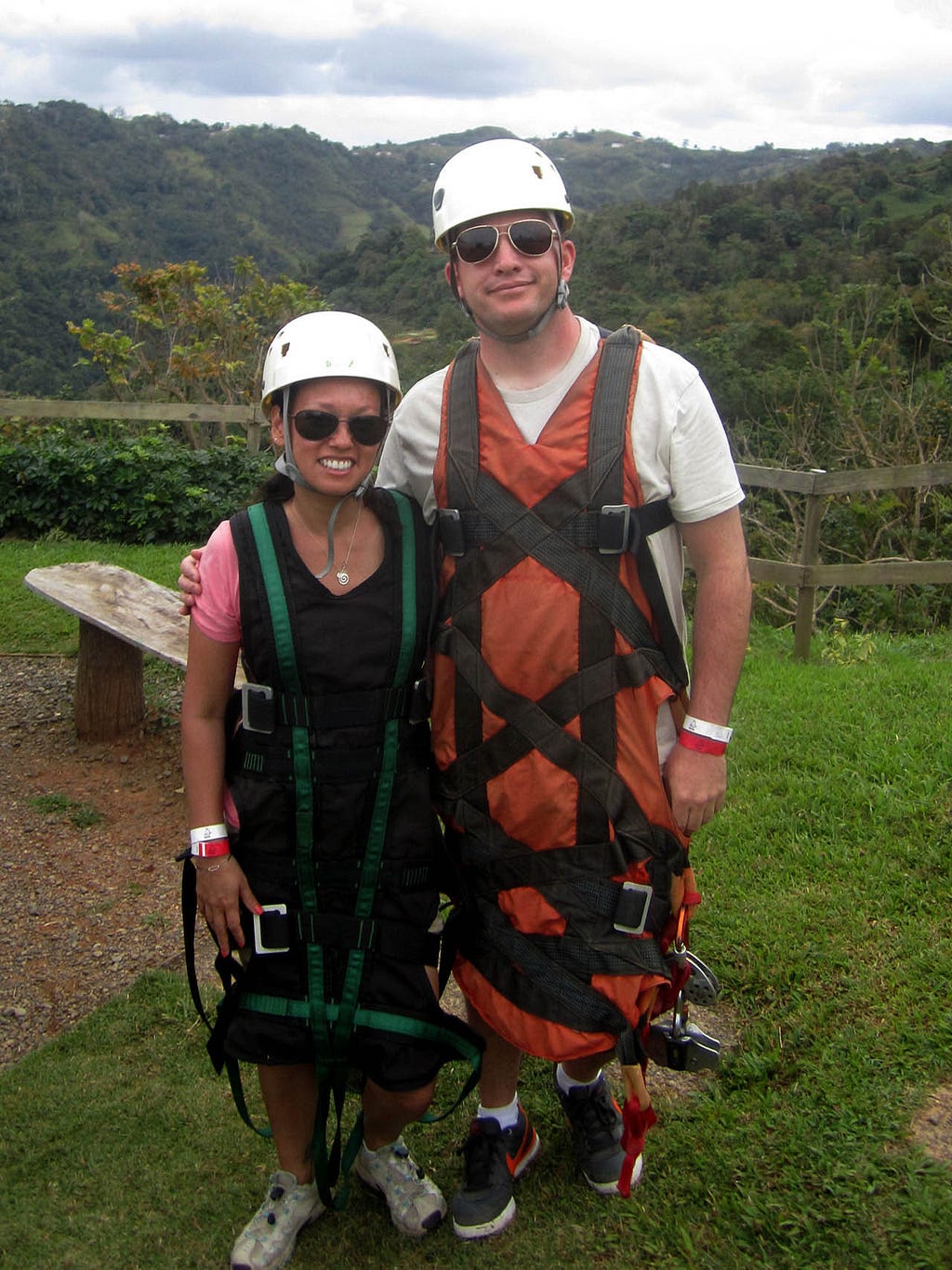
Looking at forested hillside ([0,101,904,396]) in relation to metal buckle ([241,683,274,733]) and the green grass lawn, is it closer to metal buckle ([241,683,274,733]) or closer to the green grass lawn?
the green grass lawn

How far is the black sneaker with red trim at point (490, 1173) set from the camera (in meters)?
2.61

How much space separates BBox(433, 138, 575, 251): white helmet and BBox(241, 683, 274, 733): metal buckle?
3.33 feet

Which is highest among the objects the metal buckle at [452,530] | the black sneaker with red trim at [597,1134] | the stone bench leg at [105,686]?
the metal buckle at [452,530]

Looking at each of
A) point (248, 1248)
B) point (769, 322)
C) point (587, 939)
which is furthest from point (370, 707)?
point (769, 322)

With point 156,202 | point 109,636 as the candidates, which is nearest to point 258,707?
point 109,636

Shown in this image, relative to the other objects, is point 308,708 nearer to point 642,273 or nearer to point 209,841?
point 209,841

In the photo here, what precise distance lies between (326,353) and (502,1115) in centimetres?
174

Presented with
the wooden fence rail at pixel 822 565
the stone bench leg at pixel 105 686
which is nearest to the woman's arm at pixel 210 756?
the stone bench leg at pixel 105 686

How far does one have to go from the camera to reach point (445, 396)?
2.49m

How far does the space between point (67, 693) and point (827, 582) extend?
14.5 feet

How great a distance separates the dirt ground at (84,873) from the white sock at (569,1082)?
26 cm

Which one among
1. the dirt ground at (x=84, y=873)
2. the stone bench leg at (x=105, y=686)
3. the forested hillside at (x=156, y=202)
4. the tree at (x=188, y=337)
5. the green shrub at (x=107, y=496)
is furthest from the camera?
the forested hillside at (x=156, y=202)

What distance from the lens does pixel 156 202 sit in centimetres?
6438

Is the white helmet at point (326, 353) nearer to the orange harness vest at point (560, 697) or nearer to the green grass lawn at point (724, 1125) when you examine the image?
the orange harness vest at point (560, 697)
